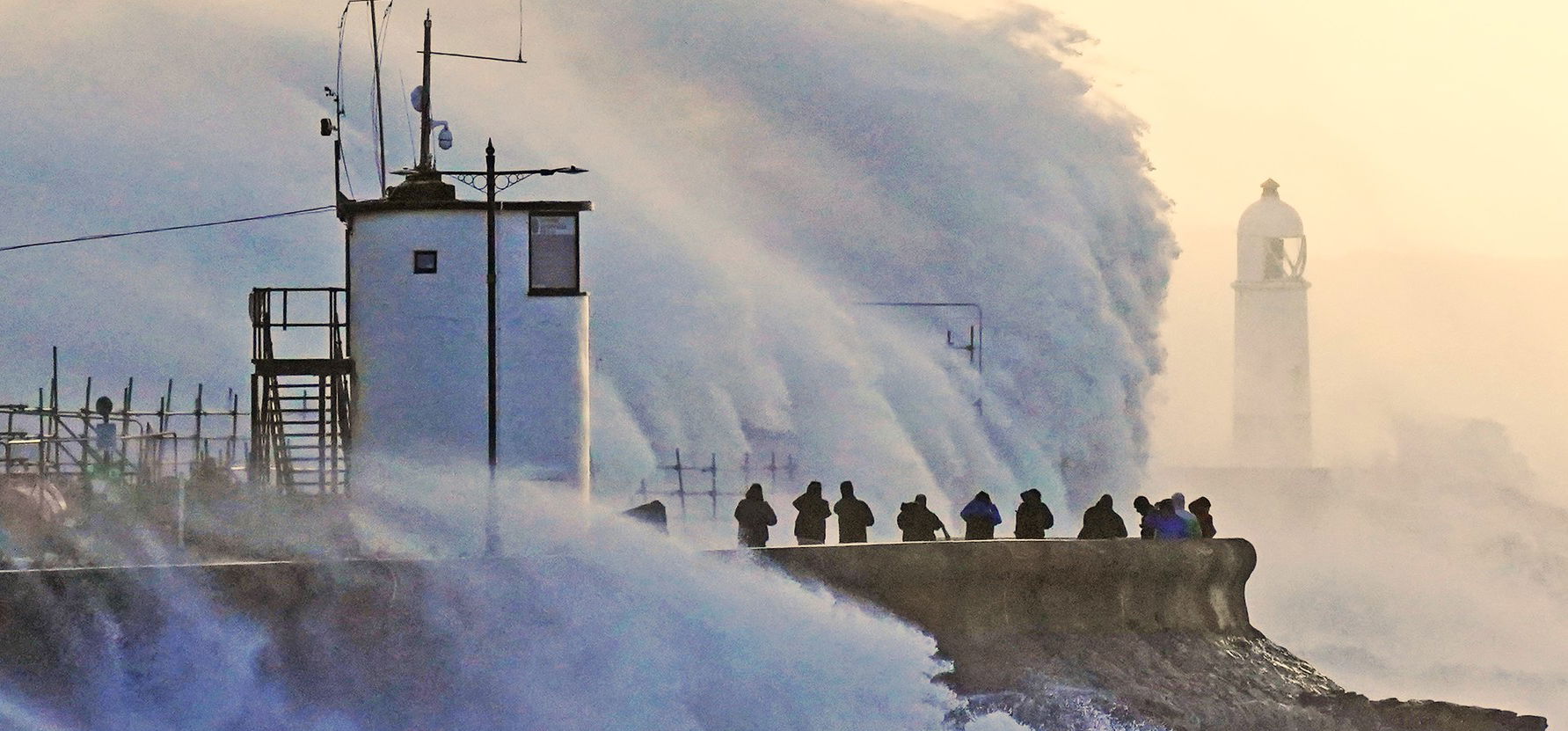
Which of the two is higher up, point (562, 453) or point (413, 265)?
point (413, 265)

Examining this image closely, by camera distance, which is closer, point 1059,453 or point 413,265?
point 413,265

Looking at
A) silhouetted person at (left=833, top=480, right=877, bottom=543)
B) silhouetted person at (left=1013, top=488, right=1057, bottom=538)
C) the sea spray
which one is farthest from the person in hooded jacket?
the sea spray

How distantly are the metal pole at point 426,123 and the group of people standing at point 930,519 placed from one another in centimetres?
574

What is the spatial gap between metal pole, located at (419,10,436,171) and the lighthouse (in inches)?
55.2

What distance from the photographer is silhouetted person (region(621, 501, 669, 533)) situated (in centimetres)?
2175

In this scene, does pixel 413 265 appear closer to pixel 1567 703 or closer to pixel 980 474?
pixel 1567 703

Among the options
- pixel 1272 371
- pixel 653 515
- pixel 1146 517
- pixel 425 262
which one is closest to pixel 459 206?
pixel 425 262

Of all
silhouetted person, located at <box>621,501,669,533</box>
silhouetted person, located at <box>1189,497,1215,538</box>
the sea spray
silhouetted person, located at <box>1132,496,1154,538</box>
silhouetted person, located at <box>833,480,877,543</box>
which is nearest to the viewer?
the sea spray

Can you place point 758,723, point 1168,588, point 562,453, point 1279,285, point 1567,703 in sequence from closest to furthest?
point 758,723, point 1168,588, point 562,453, point 1567,703, point 1279,285

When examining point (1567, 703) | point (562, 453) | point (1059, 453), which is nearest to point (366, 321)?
point (562, 453)

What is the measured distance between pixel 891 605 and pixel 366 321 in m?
6.94

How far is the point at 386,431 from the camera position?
79.6ft

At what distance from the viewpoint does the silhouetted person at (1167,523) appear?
23438 mm

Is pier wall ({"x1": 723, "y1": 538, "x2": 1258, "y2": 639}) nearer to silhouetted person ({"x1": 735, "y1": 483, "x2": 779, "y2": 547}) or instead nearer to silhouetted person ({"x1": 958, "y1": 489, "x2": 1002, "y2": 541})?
silhouetted person ({"x1": 958, "y1": 489, "x2": 1002, "y2": 541})
